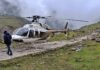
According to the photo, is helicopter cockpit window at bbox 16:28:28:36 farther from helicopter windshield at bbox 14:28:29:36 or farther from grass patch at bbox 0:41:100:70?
grass patch at bbox 0:41:100:70

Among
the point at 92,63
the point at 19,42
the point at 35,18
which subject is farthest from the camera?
the point at 35,18

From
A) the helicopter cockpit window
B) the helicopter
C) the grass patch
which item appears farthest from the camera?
the helicopter cockpit window

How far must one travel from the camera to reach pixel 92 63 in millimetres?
31000

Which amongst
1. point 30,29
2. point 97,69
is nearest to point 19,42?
point 30,29

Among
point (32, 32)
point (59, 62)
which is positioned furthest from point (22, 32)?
point (59, 62)

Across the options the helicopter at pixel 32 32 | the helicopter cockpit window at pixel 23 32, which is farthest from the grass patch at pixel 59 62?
the helicopter cockpit window at pixel 23 32

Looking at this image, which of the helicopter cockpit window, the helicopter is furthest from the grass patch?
the helicopter cockpit window

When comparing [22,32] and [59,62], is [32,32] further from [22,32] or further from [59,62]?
[59,62]

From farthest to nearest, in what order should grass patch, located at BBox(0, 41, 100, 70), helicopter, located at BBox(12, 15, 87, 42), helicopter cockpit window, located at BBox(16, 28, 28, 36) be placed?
helicopter cockpit window, located at BBox(16, 28, 28, 36) → helicopter, located at BBox(12, 15, 87, 42) → grass patch, located at BBox(0, 41, 100, 70)

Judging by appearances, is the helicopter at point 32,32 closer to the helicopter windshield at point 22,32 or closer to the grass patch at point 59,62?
the helicopter windshield at point 22,32

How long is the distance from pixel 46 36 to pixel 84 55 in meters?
20.2

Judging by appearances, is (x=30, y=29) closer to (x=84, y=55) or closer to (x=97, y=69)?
(x=84, y=55)

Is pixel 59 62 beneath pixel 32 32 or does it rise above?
beneath

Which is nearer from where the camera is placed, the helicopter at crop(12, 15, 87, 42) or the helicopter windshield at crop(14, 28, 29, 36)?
the helicopter at crop(12, 15, 87, 42)
